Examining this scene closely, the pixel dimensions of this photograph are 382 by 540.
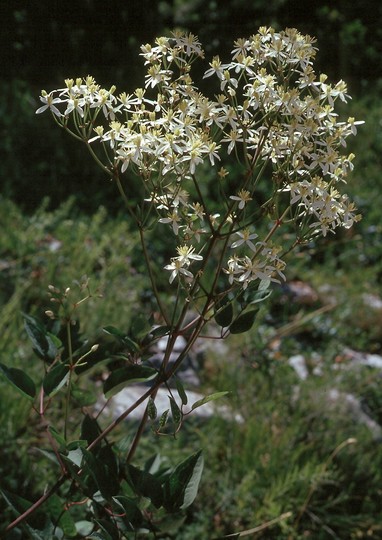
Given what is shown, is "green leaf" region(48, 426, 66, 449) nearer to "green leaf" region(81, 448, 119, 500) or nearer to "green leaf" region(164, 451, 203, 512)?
"green leaf" region(81, 448, 119, 500)

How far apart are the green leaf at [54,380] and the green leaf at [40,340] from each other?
96 millimetres

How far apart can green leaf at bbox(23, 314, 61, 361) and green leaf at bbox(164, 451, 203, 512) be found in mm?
328

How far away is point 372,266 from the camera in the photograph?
13.8 feet

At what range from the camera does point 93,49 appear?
17.1ft

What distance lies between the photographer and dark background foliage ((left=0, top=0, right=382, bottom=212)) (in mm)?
4184

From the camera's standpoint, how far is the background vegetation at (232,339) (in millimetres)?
2279

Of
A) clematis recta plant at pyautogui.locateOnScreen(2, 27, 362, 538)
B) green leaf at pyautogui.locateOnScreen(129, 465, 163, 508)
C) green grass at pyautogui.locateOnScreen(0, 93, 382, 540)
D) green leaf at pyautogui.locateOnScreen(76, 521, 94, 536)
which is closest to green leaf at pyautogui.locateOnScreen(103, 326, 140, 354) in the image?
clematis recta plant at pyautogui.locateOnScreen(2, 27, 362, 538)

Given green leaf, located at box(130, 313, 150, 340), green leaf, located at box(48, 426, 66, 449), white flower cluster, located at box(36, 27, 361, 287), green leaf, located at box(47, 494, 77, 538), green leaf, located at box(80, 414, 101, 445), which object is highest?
white flower cluster, located at box(36, 27, 361, 287)

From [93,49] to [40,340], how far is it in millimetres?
4226

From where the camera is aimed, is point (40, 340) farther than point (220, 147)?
Yes

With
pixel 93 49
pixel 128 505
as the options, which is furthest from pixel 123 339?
pixel 93 49

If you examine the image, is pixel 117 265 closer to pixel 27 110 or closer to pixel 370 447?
pixel 370 447

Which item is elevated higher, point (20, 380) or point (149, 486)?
point (20, 380)

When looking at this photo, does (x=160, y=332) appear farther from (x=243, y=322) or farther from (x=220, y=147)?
(x=220, y=147)
